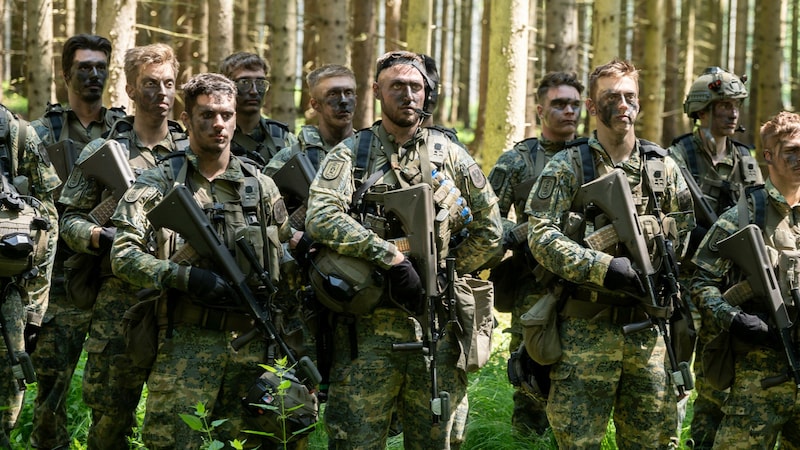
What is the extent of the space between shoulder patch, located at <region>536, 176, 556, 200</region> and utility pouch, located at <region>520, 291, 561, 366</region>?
0.56 meters

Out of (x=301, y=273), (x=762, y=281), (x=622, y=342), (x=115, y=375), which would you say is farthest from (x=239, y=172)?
(x=762, y=281)

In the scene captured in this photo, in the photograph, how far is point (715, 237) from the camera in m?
5.74

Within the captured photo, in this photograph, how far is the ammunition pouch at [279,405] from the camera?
5.06 m

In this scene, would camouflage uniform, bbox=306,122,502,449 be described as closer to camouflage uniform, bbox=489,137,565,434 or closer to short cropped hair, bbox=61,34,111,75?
camouflage uniform, bbox=489,137,565,434

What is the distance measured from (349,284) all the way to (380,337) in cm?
39

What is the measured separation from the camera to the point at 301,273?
Answer: 565 cm

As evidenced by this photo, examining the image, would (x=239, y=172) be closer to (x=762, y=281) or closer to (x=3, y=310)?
(x=3, y=310)

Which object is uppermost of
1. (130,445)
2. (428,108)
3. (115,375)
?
(428,108)

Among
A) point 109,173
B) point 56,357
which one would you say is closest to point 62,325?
point 56,357

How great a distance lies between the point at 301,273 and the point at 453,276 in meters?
0.90

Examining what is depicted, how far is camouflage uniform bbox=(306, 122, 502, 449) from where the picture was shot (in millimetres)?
5242

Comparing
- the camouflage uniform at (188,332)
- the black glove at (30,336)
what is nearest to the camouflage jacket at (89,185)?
the black glove at (30,336)

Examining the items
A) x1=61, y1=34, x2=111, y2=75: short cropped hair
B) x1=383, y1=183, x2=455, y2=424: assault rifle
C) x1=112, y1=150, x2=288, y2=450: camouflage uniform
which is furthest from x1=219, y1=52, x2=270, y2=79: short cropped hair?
x1=383, y1=183, x2=455, y2=424: assault rifle

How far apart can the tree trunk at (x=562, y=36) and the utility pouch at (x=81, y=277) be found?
24.7ft
